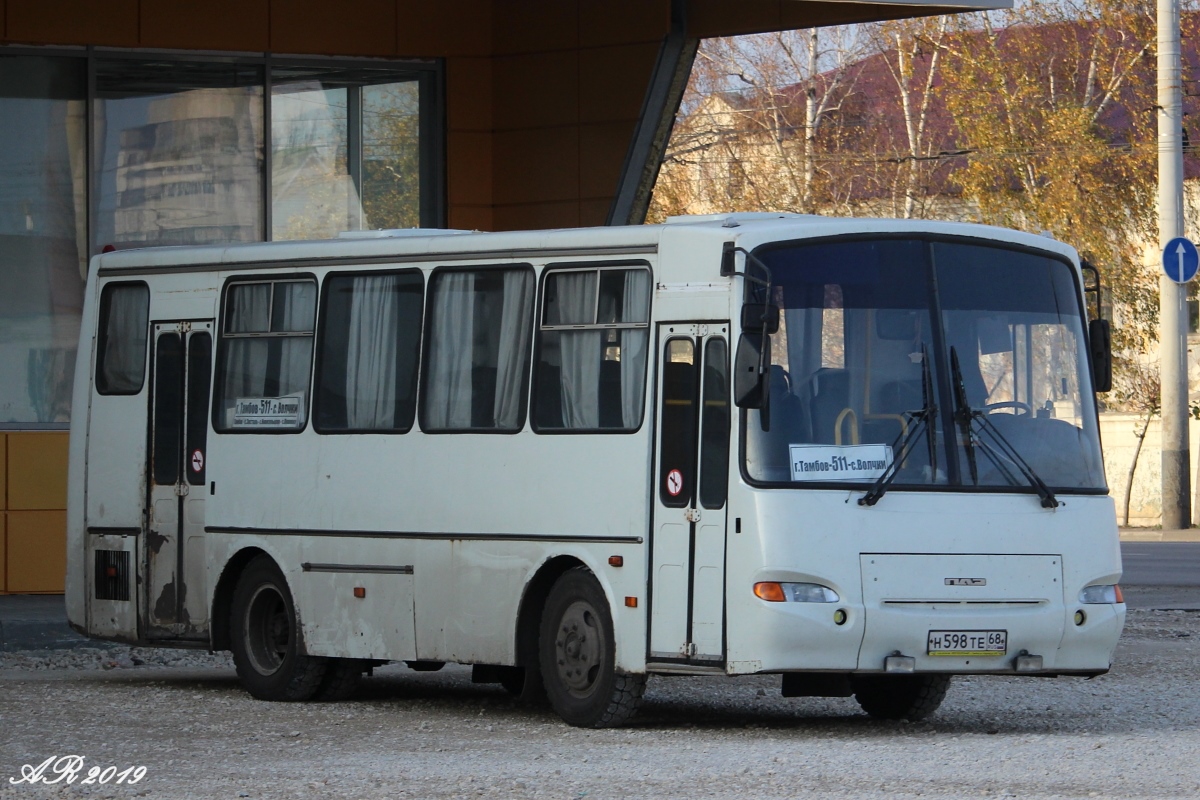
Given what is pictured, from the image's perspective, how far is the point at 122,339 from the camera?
48.7 feet

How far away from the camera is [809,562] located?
1102cm

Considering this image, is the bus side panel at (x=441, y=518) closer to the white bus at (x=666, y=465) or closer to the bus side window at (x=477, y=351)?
the white bus at (x=666, y=465)

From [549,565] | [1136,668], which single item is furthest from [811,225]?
[1136,668]

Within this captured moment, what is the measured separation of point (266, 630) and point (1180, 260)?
21.9m

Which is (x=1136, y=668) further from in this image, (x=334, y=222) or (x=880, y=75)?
(x=880, y=75)

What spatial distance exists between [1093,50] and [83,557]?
32071 mm

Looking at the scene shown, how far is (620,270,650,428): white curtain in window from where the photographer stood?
460 inches

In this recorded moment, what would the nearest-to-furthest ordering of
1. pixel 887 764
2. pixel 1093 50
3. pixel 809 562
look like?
1. pixel 887 764
2. pixel 809 562
3. pixel 1093 50

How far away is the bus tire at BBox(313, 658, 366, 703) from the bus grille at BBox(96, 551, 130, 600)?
157cm

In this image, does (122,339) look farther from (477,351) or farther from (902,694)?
(902,694)

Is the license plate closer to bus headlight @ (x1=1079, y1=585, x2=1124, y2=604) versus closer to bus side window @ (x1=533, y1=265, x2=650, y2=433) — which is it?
bus headlight @ (x1=1079, y1=585, x2=1124, y2=604)

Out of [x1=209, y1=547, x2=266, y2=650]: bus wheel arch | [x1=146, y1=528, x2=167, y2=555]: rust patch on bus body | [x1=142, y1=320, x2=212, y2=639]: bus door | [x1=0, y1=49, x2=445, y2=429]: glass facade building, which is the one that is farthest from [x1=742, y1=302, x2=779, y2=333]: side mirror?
[x1=0, y1=49, x2=445, y2=429]: glass facade building

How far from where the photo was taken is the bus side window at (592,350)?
11.8 m

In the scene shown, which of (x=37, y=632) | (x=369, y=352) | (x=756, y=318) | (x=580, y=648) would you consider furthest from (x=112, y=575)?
(x=756, y=318)
